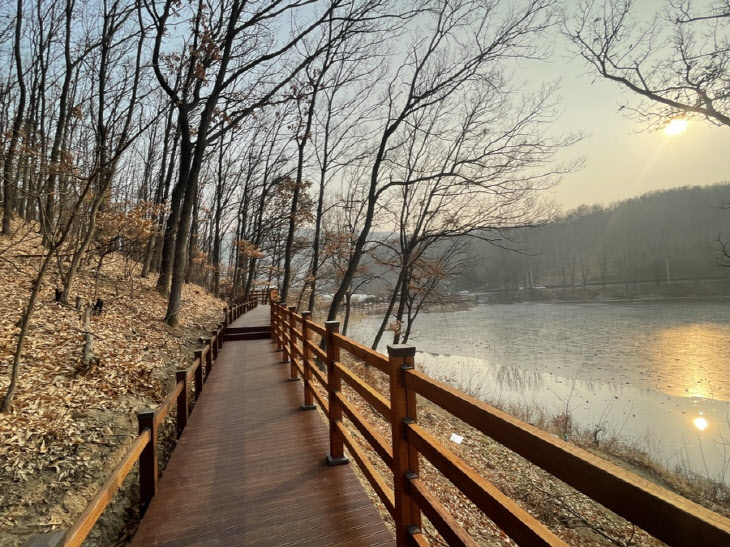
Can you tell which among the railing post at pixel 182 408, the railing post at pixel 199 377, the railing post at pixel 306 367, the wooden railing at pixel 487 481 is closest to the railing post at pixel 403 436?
the wooden railing at pixel 487 481

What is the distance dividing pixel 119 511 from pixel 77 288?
8280 mm

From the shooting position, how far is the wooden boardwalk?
2668 mm

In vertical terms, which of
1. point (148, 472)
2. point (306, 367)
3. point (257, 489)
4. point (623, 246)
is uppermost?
point (623, 246)

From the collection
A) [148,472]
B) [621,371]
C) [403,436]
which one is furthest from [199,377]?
[621,371]

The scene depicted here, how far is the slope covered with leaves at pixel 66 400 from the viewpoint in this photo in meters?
3.47

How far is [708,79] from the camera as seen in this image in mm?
7488

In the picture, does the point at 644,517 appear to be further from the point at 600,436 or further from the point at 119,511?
the point at 600,436

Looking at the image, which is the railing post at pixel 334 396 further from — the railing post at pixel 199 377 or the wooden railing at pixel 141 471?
the railing post at pixel 199 377

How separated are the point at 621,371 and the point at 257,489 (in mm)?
17166

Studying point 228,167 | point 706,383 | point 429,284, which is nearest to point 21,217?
point 228,167

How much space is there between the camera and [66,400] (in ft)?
15.8

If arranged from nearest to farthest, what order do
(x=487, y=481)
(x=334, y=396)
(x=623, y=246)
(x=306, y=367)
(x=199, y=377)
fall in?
(x=487, y=481), (x=334, y=396), (x=306, y=367), (x=199, y=377), (x=623, y=246)

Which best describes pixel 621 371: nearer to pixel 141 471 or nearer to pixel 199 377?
pixel 199 377

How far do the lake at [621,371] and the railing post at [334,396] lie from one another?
9.91 m
